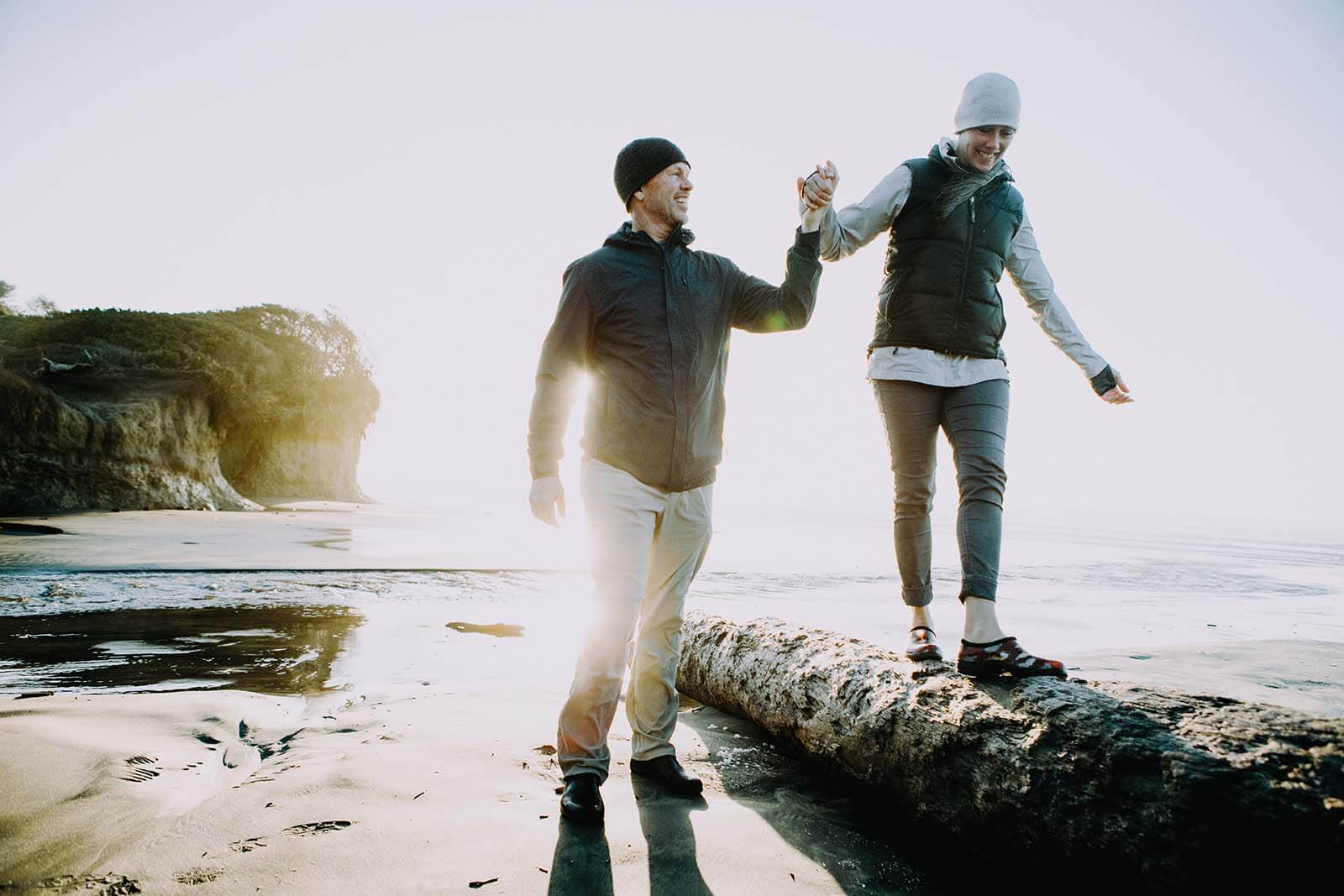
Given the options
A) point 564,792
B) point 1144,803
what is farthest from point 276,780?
point 1144,803

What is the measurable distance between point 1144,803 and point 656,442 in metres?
1.76

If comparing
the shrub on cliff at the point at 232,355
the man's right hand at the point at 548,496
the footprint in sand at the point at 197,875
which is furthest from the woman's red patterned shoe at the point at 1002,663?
the shrub on cliff at the point at 232,355

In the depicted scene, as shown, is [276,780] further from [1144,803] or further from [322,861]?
[1144,803]

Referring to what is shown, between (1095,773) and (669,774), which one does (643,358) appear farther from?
(1095,773)

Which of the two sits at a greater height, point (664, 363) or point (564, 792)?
point (664, 363)

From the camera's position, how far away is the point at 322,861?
1.81 meters

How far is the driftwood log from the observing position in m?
1.49

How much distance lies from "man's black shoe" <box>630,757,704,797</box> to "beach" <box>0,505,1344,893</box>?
0.24 feet

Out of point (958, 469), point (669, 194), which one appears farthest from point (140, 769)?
point (958, 469)

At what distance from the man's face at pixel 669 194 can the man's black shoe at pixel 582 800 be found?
84.9 inches

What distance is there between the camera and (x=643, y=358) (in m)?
2.57

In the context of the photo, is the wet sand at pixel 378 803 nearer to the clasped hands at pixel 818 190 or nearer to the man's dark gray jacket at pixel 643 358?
the man's dark gray jacket at pixel 643 358

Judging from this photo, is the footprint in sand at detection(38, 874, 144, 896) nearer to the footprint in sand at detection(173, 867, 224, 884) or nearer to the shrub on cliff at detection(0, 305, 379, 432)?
the footprint in sand at detection(173, 867, 224, 884)

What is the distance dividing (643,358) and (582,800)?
1569mm
